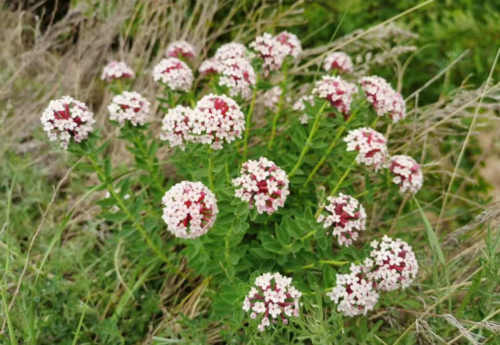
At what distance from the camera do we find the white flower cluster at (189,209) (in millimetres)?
1959

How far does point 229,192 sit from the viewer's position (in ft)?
6.88

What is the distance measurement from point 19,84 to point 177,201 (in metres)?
3.08

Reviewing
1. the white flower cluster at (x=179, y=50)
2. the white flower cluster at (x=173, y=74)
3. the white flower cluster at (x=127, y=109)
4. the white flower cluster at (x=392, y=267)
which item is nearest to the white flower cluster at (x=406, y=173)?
the white flower cluster at (x=392, y=267)

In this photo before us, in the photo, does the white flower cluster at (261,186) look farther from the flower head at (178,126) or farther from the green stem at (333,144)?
the green stem at (333,144)

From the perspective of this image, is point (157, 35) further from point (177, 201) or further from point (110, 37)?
point (177, 201)

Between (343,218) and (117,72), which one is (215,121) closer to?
(343,218)

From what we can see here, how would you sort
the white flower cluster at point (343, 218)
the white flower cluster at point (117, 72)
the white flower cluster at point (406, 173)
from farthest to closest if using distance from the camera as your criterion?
the white flower cluster at point (117, 72) < the white flower cluster at point (406, 173) < the white flower cluster at point (343, 218)

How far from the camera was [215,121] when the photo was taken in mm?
2047

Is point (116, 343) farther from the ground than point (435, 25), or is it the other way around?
point (435, 25)

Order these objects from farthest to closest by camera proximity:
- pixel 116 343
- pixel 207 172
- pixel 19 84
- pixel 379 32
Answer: pixel 19 84 → pixel 379 32 → pixel 116 343 → pixel 207 172

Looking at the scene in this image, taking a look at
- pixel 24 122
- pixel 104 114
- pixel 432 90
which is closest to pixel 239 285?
pixel 104 114

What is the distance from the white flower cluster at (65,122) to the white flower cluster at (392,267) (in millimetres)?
1627

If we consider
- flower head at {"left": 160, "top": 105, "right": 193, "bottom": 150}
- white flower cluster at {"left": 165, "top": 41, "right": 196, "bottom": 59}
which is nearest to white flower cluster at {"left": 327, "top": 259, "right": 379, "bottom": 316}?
flower head at {"left": 160, "top": 105, "right": 193, "bottom": 150}

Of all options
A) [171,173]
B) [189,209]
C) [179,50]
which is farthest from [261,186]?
[171,173]
